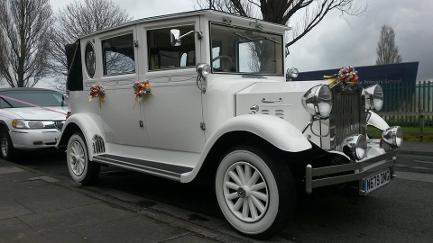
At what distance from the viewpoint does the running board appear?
5068 millimetres

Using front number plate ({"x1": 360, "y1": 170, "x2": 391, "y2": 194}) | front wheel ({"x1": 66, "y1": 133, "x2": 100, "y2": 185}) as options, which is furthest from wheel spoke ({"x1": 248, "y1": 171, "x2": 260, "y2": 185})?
front wheel ({"x1": 66, "y1": 133, "x2": 100, "y2": 185})

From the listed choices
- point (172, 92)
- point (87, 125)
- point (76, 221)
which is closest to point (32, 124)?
point (87, 125)

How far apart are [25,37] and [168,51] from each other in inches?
1104

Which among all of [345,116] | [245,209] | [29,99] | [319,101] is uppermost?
[29,99]

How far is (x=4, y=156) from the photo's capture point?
9.88 metres

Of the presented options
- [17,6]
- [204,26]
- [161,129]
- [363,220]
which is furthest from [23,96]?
[17,6]

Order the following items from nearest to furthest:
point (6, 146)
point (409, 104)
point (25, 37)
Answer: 1. point (6, 146)
2. point (409, 104)
3. point (25, 37)

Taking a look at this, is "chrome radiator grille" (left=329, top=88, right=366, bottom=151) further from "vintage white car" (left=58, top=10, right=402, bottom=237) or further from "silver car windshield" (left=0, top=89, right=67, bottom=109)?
"silver car windshield" (left=0, top=89, right=67, bottom=109)

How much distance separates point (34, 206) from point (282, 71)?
11.7 feet

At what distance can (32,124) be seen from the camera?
30.1 ft

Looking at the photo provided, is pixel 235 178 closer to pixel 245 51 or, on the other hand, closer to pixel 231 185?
pixel 231 185

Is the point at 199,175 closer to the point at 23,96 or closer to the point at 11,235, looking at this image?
the point at 11,235

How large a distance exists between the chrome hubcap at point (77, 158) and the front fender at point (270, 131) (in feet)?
9.38

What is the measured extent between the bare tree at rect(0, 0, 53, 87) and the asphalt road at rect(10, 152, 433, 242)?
82.0 ft
